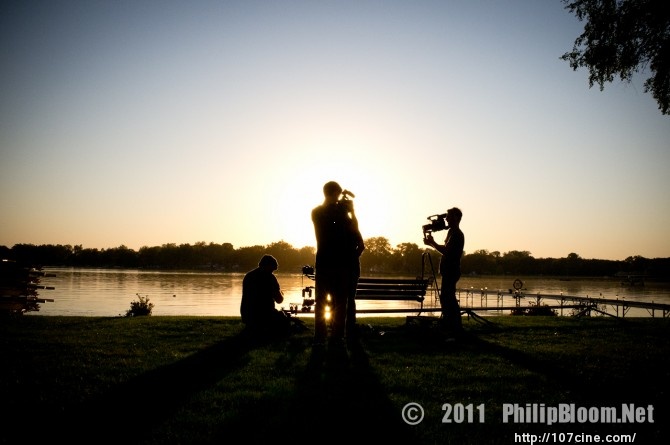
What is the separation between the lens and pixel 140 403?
12.7 feet

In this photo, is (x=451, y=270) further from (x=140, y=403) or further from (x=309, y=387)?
(x=140, y=403)

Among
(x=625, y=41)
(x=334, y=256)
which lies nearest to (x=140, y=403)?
(x=334, y=256)

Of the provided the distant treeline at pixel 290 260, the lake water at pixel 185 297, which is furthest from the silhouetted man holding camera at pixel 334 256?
the distant treeline at pixel 290 260

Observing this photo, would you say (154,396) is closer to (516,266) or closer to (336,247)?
(336,247)

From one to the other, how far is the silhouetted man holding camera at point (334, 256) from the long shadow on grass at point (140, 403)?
5.30 feet

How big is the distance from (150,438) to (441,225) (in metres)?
7.59

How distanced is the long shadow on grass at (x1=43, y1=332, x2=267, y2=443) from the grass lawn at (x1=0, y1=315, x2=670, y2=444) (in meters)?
0.02

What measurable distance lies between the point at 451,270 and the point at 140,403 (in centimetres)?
659

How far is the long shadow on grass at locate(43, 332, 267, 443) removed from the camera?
3.20 m

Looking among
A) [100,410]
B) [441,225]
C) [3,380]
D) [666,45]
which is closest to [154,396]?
[100,410]

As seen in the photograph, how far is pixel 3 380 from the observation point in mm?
4543

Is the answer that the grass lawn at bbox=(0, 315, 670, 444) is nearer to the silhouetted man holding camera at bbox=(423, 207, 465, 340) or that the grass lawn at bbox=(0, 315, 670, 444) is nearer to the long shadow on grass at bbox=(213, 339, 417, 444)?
the long shadow on grass at bbox=(213, 339, 417, 444)

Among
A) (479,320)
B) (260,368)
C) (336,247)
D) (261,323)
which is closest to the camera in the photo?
(260,368)

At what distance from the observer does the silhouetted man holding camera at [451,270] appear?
28.1ft
